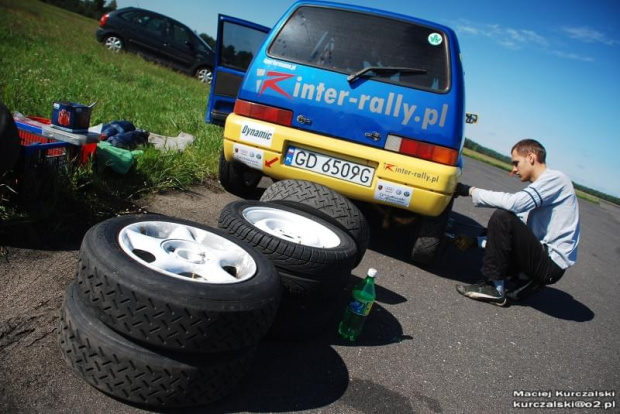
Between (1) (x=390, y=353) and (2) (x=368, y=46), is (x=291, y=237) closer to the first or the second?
(1) (x=390, y=353)

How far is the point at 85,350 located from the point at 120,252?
362 millimetres

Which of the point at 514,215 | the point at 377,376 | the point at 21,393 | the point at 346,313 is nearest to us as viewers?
the point at 21,393

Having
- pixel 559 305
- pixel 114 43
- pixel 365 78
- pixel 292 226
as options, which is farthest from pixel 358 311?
pixel 114 43

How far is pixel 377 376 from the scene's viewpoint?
2178mm

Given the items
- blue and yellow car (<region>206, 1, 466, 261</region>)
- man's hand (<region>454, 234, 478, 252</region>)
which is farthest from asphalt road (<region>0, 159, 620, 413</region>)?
blue and yellow car (<region>206, 1, 466, 261</region>)

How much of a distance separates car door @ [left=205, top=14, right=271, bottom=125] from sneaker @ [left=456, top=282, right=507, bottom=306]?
3630 millimetres

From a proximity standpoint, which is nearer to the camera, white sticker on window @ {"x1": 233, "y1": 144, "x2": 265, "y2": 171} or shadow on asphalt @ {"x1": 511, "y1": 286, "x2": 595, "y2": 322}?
white sticker on window @ {"x1": 233, "y1": 144, "x2": 265, "y2": 171}

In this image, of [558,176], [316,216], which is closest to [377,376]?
[316,216]

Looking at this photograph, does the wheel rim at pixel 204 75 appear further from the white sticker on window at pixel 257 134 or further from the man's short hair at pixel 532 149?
the man's short hair at pixel 532 149

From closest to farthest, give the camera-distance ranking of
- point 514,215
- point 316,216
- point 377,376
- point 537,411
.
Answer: point 377,376 → point 537,411 → point 316,216 → point 514,215

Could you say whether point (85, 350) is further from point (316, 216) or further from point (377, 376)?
point (316, 216)

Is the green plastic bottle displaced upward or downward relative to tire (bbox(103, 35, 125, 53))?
downward

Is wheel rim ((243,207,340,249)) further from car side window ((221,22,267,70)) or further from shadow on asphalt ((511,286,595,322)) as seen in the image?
car side window ((221,22,267,70))

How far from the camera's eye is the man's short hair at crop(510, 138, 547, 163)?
3660mm
